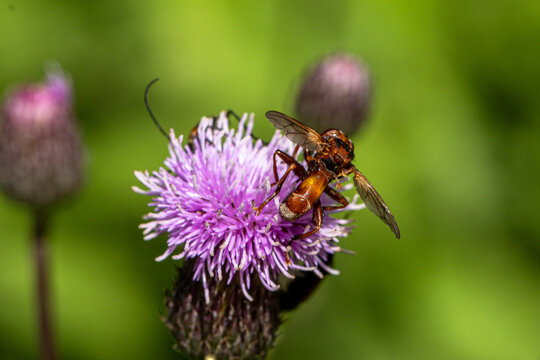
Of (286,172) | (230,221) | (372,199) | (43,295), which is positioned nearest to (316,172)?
(286,172)

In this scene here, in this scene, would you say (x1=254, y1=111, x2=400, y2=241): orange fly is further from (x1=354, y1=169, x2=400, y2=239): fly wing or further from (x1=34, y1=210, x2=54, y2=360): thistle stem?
(x1=34, y1=210, x2=54, y2=360): thistle stem

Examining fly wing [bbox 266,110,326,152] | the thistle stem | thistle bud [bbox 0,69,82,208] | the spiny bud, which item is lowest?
the thistle stem

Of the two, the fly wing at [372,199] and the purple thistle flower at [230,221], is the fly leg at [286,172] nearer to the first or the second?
the purple thistle flower at [230,221]

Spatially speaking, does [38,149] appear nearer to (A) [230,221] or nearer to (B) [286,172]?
(A) [230,221]

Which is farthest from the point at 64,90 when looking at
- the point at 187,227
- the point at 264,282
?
the point at 264,282

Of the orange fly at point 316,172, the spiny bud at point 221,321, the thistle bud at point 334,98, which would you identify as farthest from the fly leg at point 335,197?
the thistle bud at point 334,98

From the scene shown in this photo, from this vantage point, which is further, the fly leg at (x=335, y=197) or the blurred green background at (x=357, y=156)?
the blurred green background at (x=357, y=156)

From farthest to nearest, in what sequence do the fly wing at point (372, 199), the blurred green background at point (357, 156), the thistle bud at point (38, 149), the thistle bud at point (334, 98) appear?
1. the blurred green background at point (357, 156)
2. the thistle bud at point (334, 98)
3. the thistle bud at point (38, 149)
4. the fly wing at point (372, 199)

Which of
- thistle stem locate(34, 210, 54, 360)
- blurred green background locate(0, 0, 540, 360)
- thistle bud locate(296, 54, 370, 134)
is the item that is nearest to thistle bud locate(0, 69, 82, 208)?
thistle stem locate(34, 210, 54, 360)
